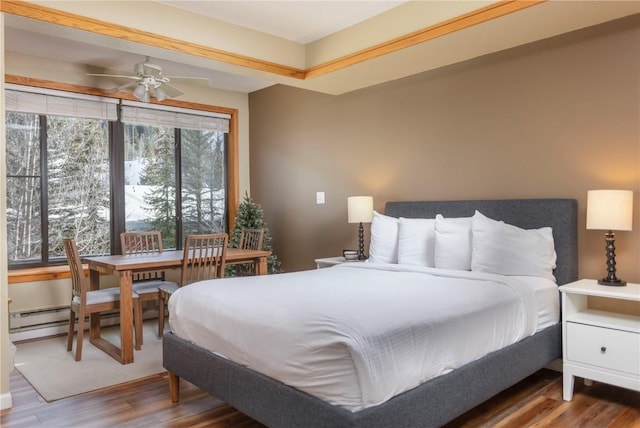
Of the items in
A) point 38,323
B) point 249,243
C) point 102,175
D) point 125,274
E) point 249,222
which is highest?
point 102,175

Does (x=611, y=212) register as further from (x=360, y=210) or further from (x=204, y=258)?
(x=204, y=258)

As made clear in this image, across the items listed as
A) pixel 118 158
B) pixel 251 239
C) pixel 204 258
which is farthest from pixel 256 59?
pixel 118 158

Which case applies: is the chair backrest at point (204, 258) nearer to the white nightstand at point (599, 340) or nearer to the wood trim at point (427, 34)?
the wood trim at point (427, 34)

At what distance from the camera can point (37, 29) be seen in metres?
3.01

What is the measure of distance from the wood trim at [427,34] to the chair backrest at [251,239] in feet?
5.43

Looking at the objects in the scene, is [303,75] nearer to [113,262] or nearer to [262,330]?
[113,262]

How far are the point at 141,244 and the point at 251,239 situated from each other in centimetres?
111

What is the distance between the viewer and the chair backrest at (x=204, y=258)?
3795mm

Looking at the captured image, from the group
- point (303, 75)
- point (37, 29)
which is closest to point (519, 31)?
point (303, 75)

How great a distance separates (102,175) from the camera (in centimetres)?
490

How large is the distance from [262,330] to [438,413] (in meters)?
0.83

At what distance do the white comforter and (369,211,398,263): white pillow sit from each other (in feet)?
2.37

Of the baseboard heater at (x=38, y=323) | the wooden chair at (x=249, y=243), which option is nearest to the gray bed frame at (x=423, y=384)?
the wooden chair at (x=249, y=243)

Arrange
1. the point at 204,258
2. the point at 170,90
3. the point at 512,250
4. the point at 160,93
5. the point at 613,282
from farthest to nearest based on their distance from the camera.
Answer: the point at 170,90 < the point at 160,93 < the point at 204,258 < the point at 512,250 < the point at 613,282
